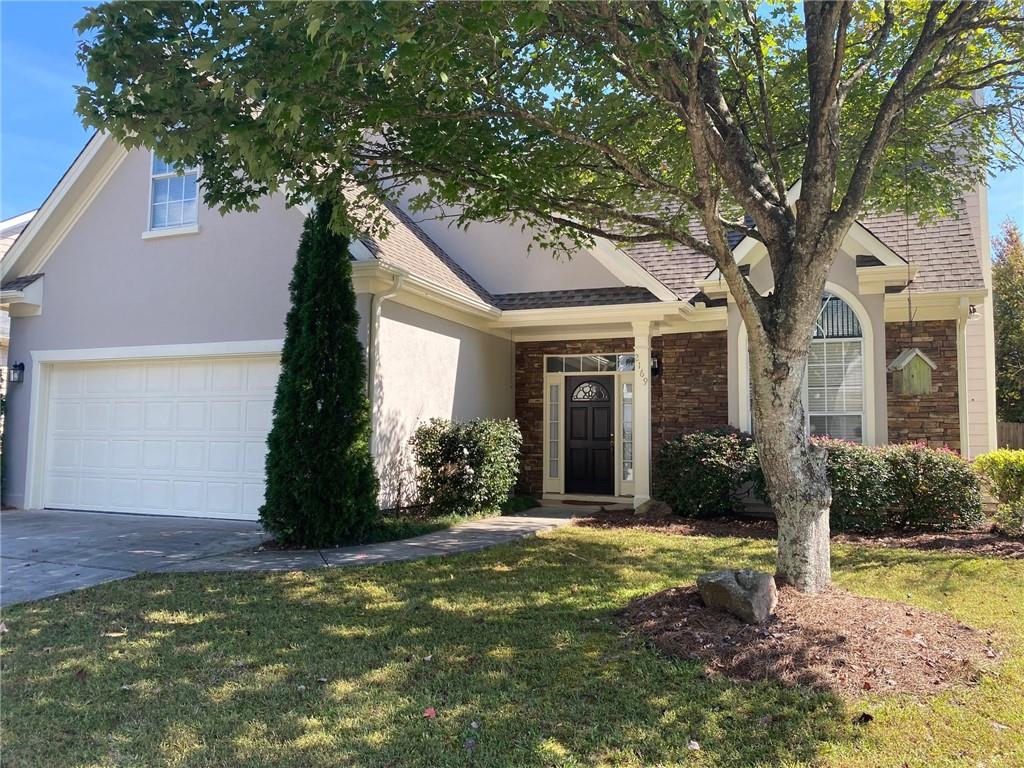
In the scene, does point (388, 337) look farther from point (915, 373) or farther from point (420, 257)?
point (915, 373)

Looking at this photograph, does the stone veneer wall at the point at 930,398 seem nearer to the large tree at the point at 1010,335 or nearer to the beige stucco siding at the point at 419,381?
the beige stucco siding at the point at 419,381

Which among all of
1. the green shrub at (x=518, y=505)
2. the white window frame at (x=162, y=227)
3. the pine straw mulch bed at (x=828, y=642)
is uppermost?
the white window frame at (x=162, y=227)

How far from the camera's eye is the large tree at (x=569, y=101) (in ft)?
16.5

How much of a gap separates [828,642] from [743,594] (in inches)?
23.6

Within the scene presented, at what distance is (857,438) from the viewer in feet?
35.9

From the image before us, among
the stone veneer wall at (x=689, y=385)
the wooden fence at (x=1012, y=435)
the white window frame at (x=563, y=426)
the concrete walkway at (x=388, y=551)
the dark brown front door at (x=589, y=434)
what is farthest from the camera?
the wooden fence at (x=1012, y=435)

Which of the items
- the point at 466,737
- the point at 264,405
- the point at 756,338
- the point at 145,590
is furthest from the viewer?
the point at 264,405

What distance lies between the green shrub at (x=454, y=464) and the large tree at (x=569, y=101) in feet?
13.2

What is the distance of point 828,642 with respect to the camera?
464 cm

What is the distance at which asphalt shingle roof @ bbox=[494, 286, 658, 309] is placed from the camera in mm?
11445

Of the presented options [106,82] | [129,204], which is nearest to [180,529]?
[129,204]

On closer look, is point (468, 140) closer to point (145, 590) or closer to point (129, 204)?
point (145, 590)

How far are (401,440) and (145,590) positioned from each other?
4.50 metres

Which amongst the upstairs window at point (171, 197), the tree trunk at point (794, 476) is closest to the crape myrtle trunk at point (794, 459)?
the tree trunk at point (794, 476)
